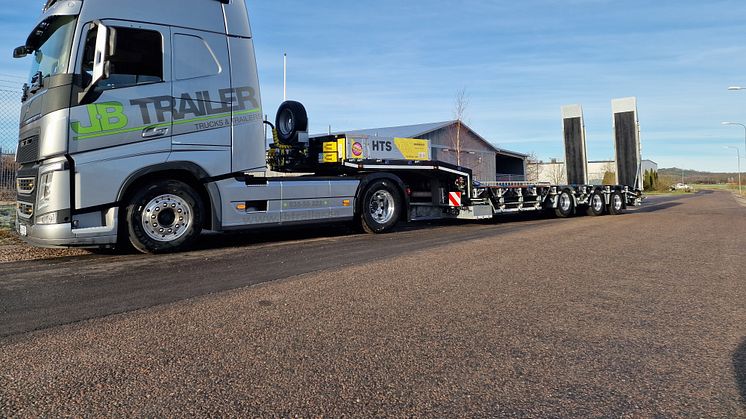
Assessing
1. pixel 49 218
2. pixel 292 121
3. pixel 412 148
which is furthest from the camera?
pixel 412 148

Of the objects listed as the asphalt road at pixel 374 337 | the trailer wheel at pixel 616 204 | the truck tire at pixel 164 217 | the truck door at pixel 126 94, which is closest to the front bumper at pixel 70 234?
the truck tire at pixel 164 217

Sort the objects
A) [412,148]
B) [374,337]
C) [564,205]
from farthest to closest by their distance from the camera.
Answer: [564,205] → [412,148] → [374,337]

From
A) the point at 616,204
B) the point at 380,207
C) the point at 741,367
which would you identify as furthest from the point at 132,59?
the point at 616,204

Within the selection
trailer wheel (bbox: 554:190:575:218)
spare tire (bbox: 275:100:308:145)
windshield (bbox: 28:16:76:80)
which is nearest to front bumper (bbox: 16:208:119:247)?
windshield (bbox: 28:16:76:80)

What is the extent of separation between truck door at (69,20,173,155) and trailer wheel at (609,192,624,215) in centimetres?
1589

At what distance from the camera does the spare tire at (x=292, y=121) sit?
10.4 meters

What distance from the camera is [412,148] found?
450 inches

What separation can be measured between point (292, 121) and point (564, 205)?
9.98 meters

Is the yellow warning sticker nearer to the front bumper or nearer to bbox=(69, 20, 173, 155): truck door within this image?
bbox=(69, 20, 173, 155): truck door

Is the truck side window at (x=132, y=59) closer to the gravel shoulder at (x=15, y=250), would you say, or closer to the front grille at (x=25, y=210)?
the front grille at (x=25, y=210)

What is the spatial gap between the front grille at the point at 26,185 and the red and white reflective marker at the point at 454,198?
331 inches

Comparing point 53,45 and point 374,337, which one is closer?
point 374,337

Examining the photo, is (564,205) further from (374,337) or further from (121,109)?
(374,337)

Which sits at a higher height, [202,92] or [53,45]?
[53,45]
